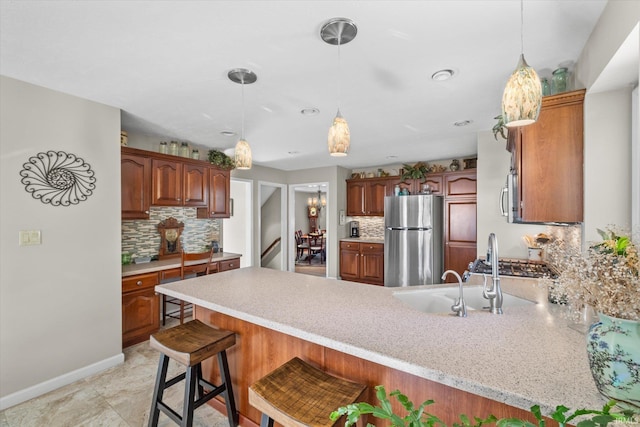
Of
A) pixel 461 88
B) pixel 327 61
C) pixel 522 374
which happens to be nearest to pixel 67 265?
pixel 327 61

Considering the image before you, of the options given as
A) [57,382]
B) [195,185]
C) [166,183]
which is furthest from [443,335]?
[195,185]

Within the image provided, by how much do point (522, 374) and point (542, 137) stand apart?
4.90 feet

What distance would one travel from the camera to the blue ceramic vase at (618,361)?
28.9 inches

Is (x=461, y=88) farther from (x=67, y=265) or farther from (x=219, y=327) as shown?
(x=67, y=265)

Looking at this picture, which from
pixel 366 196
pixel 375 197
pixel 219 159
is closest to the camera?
pixel 219 159

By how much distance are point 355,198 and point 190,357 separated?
476cm

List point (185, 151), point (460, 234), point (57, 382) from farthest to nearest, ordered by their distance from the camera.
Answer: point (460, 234), point (185, 151), point (57, 382)

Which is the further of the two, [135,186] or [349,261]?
[349,261]

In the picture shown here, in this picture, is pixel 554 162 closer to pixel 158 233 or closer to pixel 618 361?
pixel 618 361

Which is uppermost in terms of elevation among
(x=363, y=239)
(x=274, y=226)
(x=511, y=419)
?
(x=274, y=226)

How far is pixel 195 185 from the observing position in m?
3.75

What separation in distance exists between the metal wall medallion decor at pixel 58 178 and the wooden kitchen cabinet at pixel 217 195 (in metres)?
1.54

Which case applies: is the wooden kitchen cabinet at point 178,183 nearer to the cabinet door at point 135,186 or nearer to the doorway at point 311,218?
the cabinet door at point 135,186

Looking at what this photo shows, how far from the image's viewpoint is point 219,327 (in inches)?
77.6
